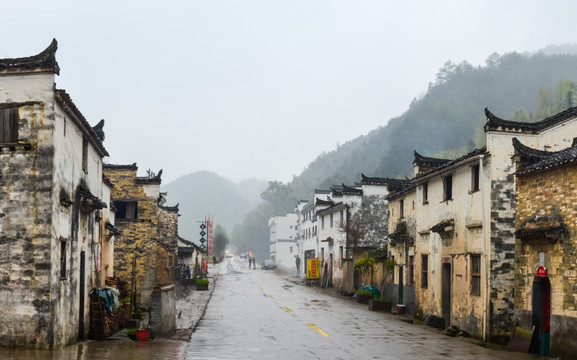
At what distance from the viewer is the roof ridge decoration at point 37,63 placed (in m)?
15.3

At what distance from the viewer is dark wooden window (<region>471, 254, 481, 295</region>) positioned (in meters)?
22.2

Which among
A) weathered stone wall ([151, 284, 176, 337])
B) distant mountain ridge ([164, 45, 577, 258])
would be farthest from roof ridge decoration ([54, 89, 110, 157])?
distant mountain ridge ([164, 45, 577, 258])

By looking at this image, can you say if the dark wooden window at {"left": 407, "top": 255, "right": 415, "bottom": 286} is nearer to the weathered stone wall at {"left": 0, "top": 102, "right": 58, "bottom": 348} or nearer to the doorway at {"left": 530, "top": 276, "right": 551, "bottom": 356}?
the doorway at {"left": 530, "top": 276, "right": 551, "bottom": 356}

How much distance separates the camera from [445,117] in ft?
518

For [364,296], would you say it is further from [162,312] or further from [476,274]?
[162,312]

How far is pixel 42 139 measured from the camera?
15398mm

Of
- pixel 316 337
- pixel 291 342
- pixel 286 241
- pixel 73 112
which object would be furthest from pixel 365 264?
pixel 286 241

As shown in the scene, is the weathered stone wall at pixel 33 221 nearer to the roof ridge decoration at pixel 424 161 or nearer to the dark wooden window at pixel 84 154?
the dark wooden window at pixel 84 154

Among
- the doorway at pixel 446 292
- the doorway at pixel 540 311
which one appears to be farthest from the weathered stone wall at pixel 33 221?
the doorway at pixel 446 292

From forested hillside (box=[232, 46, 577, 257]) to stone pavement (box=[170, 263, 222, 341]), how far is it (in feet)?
314

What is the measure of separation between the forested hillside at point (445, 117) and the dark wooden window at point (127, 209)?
341ft

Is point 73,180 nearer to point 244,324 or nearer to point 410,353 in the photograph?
point 244,324

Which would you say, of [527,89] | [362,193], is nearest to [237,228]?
[527,89]

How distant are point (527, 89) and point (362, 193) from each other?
13259cm
